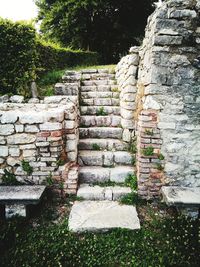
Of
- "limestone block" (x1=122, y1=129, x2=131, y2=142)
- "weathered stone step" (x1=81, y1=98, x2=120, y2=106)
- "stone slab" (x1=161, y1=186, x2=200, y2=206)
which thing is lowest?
"stone slab" (x1=161, y1=186, x2=200, y2=206)

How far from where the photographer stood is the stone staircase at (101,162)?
11.8 ft

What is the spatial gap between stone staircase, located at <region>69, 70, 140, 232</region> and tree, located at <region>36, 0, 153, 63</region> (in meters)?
8.95

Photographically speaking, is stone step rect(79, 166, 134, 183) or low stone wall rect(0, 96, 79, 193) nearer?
low stone wall rect(0, 96, 79, 193)

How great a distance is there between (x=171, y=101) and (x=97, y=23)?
1329cm

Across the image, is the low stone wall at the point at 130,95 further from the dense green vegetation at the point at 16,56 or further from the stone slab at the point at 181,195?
the dense green vegetation at the point at 16,56

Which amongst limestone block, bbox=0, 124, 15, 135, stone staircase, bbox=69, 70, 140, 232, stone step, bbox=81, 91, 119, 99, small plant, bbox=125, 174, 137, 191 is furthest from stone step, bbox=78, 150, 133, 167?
stone step, bbox=81, 91, 119, 99

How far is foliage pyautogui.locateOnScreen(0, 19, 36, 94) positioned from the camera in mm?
5082

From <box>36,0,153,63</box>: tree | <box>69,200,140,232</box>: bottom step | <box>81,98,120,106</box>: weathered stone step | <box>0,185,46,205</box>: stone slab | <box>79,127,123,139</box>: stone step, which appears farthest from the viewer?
<box>36,0,153,63</box>: tree

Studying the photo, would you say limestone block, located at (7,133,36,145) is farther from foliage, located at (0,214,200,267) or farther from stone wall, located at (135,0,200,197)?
stone wall, located at (135,0,200,197)

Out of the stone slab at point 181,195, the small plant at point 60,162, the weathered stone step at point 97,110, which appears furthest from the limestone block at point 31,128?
the stone slab at point 181,195

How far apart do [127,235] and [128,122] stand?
2345 mm

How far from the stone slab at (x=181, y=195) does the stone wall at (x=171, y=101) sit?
0.43 ft

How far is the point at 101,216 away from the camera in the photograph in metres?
3.67

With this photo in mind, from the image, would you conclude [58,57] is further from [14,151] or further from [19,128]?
[14,151]
